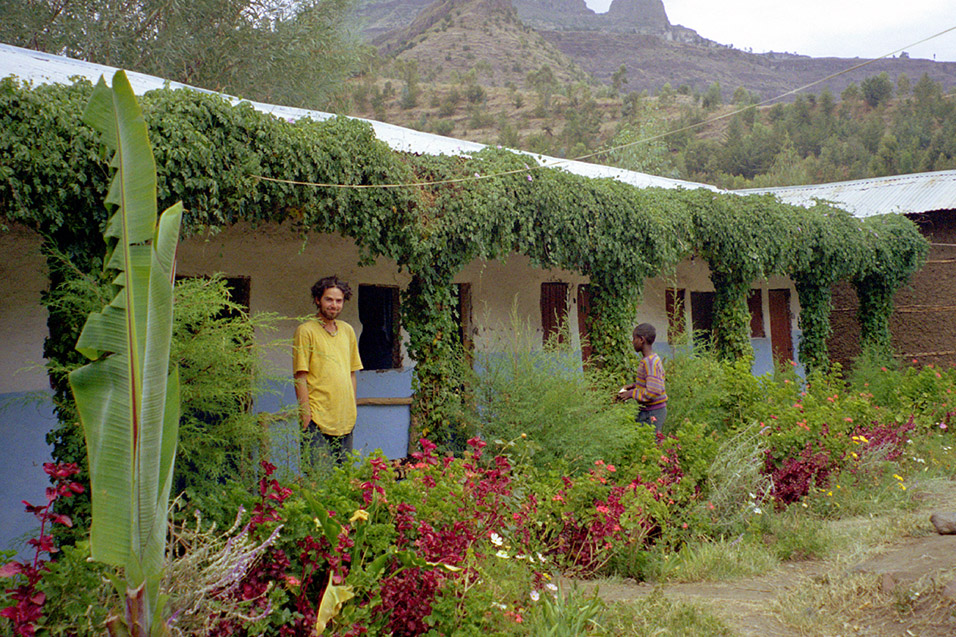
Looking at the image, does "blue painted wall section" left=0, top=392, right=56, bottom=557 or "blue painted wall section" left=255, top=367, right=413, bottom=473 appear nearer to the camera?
"blue painted wall section" left=0, top=392, right=56, bottom=557

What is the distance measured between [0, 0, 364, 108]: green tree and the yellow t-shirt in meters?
11.4

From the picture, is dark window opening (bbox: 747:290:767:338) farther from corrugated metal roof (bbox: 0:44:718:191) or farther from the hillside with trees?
corrugated metal roof (bbox: 0:44:718:191)

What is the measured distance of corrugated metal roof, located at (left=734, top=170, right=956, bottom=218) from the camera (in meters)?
14.7

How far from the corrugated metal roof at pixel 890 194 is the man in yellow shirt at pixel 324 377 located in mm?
10141

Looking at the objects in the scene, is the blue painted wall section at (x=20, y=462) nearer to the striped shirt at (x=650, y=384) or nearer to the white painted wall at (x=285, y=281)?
the white painted wall at (x=285, y=281)

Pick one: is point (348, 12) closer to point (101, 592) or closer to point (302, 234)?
point (302, 234)

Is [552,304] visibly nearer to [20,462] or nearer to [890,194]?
[20,462]

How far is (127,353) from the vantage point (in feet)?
7.53

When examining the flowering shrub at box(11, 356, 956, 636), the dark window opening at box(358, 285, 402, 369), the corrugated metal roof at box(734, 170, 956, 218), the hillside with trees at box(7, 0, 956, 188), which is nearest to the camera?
the flowering shrub at box(11, 356, 956, 636)

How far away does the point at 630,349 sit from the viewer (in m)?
9.38

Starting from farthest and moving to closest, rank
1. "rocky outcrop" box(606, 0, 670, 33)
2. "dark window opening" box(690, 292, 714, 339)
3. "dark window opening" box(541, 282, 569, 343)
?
"rocky outcrop" box(606, 0, 670, 33), "dark window opening" box(690, 292, 714, 339), "dark window opening" box(541, 282, 569, 343)

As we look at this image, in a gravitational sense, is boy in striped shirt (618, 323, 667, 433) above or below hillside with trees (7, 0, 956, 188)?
below

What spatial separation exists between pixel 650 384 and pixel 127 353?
5307 millimetres

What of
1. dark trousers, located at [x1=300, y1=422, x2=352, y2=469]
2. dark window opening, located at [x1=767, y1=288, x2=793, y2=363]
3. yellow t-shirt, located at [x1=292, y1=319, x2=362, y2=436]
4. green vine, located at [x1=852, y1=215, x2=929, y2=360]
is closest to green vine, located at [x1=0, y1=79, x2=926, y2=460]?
green vine, located at [x1=852, y1=215, x2=929, y2=360]
